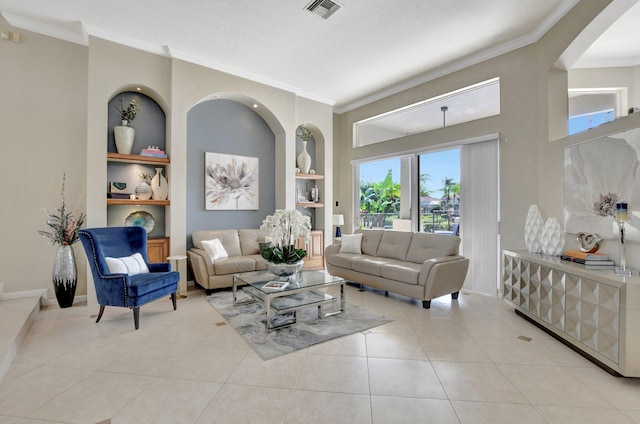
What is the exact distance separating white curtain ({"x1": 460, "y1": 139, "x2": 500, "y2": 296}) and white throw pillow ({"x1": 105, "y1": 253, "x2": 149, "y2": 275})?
4.55 metres

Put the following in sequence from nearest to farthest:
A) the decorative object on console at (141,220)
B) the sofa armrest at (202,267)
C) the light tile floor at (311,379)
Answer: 1. the light tile floor at (311,379)
2. the sofa armrest at (202,267)
3. the decorative object on console at (141,220)

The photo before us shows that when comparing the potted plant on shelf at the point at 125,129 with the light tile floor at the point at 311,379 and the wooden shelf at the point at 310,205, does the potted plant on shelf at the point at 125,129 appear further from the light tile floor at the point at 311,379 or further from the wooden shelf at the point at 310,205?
the wooden shelf at the point at 310,205

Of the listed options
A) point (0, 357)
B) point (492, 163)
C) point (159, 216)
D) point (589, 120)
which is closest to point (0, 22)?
point (159, 216)

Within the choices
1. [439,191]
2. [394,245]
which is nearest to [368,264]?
[394,245]

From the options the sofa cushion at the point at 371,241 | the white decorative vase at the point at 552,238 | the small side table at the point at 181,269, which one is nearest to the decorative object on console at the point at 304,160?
the sofa cushion at the point at 371,241

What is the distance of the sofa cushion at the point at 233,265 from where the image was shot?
4398 mm

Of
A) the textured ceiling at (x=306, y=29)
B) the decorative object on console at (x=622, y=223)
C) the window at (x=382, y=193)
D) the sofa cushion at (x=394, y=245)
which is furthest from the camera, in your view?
the window at (x=382, y=193)

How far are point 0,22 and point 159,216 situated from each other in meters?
2.96

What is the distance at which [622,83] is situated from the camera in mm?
3908

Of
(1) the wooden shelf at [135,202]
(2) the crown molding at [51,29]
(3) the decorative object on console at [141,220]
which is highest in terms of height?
(2) the crown molding at [51,29]

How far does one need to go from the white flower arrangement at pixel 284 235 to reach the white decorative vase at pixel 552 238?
8.83 feet

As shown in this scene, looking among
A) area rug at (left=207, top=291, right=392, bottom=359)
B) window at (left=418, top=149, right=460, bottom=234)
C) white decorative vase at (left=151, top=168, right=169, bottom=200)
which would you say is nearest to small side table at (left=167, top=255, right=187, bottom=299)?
area rug at (left=207, top=291, right=392, bottom=359)

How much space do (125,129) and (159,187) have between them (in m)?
0.90

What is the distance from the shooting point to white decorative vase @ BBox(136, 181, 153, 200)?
4.43m
